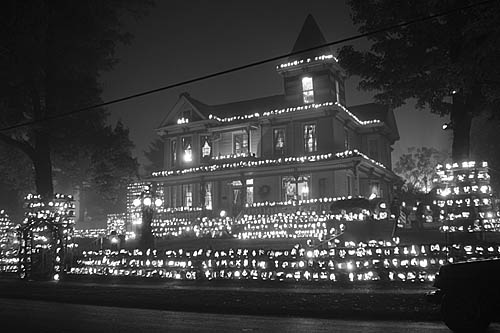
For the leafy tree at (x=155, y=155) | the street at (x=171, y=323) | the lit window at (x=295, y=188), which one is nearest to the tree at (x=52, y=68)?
the lit window at (x=295, y=188)

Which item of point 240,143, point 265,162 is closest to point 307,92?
point 265,162

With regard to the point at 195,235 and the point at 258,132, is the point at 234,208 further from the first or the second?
the point at 258,132

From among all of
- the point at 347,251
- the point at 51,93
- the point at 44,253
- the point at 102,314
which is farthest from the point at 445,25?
the point at 51,93

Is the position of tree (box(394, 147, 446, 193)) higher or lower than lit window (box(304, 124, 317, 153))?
higher

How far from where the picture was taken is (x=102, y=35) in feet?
84.7

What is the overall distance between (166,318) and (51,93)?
1937 cm

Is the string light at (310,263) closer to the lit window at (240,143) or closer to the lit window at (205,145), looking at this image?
the lit window at (240,143)

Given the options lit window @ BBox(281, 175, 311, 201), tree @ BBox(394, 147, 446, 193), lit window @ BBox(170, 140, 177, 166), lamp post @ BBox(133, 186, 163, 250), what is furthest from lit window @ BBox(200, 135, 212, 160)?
tree @ BBox(394, 147, 446, 193)

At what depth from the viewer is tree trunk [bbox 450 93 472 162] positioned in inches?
724

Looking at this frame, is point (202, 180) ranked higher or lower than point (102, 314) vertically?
higher

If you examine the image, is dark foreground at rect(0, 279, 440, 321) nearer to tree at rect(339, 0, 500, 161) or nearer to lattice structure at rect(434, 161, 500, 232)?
lattice structure at rect(434, 161, 500, 232)

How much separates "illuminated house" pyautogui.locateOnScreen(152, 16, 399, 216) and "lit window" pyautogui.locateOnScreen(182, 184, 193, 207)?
0.26 feet

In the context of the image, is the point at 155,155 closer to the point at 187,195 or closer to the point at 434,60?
the point at 187,195

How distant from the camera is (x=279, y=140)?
33.8 meters
